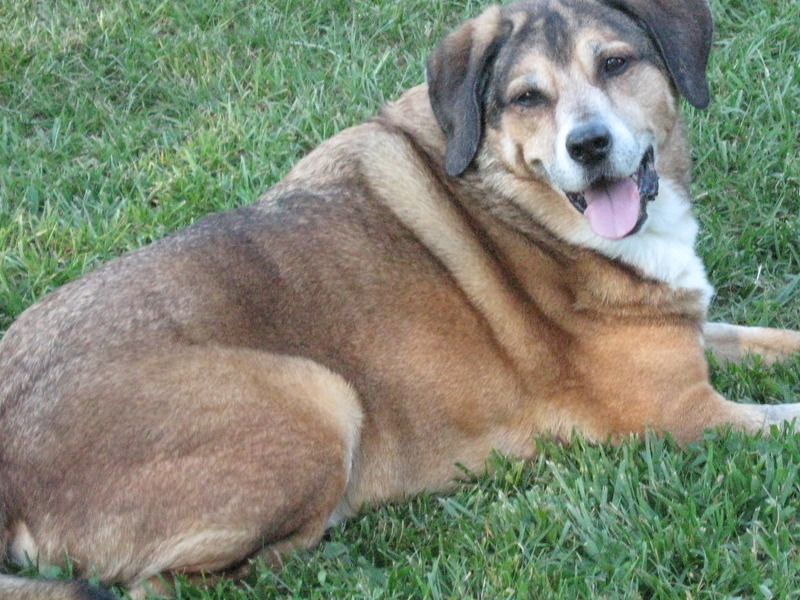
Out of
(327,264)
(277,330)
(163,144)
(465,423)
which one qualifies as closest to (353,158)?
(327,264)

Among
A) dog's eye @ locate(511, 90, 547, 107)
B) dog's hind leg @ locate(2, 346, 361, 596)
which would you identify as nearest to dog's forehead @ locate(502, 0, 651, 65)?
dog's eye @ locate(511, 90, 547, 107)

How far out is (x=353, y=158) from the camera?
15.3 feet

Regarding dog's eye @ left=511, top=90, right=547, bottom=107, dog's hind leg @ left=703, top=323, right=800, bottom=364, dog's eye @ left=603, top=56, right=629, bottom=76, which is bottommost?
dog's hind leg @ left=703, top=323, right=800, bottom=364

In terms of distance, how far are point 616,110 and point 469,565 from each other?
1.73 meters

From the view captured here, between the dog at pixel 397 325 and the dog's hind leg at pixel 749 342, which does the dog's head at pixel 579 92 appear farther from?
the dog's hind leg at pixel 749 342

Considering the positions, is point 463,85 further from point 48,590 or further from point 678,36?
point 48,590

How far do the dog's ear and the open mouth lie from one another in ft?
1.57

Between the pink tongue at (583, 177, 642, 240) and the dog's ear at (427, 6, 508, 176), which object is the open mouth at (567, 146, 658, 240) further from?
the dog's ear at (427, 6, 508, 176)

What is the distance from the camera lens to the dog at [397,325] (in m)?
3.86

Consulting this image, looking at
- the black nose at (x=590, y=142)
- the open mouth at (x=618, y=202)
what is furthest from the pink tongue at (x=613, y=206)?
the black nose at (x=590, y=142)

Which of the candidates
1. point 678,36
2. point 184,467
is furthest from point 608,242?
point 184,467

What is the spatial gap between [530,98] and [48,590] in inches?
96.2

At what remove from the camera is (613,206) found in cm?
434

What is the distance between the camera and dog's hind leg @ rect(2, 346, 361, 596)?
3.80 metres
